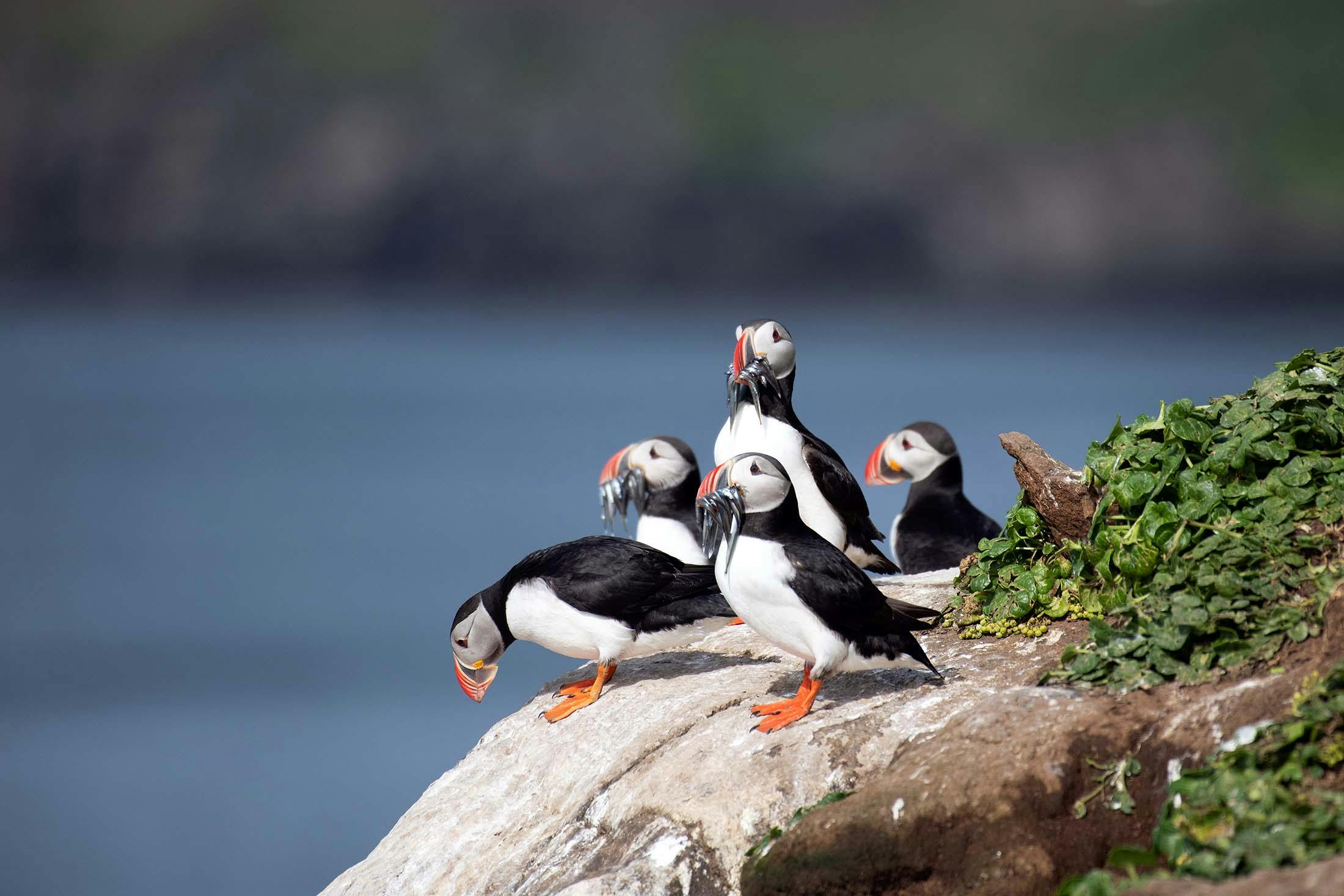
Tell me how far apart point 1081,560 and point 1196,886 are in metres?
2.13

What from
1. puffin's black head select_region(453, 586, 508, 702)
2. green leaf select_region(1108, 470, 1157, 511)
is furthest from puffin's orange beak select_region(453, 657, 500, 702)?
green leaf select_region(1108, 470, 1157, 511)

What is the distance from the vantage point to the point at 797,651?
4.49m

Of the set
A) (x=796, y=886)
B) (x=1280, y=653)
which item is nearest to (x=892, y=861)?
(x=796, y=886)

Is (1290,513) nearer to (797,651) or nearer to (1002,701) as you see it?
(1002,701)

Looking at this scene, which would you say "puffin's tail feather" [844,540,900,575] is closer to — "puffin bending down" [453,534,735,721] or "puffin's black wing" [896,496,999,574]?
"puffin's black wing" [896,496,999,574]

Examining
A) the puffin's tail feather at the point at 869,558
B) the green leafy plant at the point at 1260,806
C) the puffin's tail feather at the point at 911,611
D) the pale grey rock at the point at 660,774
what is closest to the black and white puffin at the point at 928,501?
the puffin's tail feather at the point at 869,558

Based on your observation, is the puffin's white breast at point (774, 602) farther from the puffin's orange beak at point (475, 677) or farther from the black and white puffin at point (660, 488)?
the black and white puffin at point (660, 488)

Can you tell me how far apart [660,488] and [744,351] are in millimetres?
1465

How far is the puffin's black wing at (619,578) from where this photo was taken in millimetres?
5148

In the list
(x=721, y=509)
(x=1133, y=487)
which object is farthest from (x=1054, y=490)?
(x=721, y=509)

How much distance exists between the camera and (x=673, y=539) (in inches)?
281

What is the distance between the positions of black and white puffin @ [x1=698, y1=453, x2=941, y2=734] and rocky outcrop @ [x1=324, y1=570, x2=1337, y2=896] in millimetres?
152

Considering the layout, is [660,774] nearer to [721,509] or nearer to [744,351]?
[721,509]

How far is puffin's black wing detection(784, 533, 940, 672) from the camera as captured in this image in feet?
14.1
